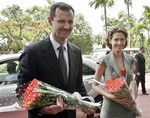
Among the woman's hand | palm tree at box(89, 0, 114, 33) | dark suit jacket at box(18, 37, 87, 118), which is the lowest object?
the woman's hand

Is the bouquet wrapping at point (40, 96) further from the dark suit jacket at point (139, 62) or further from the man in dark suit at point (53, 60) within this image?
the dark suit jacket at point (139, 62)

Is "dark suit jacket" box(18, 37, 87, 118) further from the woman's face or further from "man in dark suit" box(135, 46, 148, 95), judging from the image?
"man in dark suit" box(135, 46, 148, 95)

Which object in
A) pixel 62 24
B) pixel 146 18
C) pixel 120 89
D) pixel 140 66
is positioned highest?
pixel 146 18

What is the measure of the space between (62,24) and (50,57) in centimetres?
23

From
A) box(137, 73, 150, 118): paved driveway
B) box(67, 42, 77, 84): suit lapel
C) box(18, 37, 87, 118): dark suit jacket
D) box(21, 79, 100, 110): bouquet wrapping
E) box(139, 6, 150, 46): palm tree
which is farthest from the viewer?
box(139, 6, 150, 46): palm tree

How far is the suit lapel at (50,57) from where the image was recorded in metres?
2.03

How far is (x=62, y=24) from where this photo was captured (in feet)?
6.66

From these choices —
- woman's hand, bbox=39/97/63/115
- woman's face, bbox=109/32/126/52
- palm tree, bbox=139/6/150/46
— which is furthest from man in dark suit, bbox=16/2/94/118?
palm tree, bbox=139/6/150/46

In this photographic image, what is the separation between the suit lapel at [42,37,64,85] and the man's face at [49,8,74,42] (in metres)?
0.09

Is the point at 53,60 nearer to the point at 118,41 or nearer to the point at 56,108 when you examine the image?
the point at 56,108

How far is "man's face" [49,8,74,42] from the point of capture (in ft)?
6.65

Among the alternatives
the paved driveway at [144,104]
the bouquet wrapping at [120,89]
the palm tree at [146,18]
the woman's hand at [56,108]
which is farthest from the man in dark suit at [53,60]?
the palm tree at [146,18]

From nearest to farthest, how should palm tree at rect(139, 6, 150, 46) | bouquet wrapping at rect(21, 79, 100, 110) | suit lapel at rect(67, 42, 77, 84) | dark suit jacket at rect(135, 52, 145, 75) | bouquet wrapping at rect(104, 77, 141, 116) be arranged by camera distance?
bouquet wrapping at rect(21, 79, 100, 110) < suit lapel at rect(67, 42, 77, 84) < bouquet wrapping at rect(104, 77, 141, 116) < dark suit jacket at rect(135, 52, 145, 75) < palm tree at rect(139, 6, 150, 46)

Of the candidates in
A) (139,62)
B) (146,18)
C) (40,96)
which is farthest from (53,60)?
(146,18)
